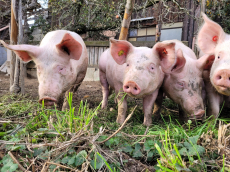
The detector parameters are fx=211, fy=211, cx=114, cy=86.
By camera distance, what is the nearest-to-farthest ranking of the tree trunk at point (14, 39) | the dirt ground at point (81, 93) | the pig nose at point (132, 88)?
the pig nose at point (132, 88) → the tree trunk at point (14, 39) → the dirt ground at point (81, 93)

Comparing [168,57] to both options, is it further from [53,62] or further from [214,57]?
[53,62]

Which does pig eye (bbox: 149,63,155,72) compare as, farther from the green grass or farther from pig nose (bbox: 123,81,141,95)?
the green grass

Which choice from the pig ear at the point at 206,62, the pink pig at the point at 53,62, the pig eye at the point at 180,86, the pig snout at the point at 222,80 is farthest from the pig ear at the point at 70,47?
the pig snout at the point at 222,80

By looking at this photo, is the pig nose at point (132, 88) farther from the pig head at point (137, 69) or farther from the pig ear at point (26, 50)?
the pig ear at point (26, 50)

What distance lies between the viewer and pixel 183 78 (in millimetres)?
2836

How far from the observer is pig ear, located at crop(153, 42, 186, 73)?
101 inches

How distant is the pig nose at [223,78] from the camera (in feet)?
7.33

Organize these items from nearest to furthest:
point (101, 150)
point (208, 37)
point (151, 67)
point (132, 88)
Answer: point (101, 150) < point (132, 88) < point (151, 67) < point (208, 37)

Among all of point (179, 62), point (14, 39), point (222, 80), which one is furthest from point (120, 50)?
point (14, 39)

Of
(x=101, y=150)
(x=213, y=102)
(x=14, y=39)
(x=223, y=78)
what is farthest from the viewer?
(x=14, y=39)

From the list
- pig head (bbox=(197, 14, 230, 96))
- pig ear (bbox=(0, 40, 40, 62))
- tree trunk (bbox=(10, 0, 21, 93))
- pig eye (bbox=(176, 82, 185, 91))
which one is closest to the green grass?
pig head (bbox=(197, 14, 230, 96))

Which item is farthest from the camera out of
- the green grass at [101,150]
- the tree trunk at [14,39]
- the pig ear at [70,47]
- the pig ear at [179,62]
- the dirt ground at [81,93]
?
the dirt ground at [81,93]

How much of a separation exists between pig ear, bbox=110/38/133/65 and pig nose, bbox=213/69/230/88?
3.62 ft

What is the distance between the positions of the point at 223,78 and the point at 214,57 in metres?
0.73
